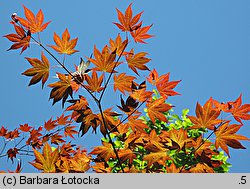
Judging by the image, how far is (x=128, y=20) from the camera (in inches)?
63.2

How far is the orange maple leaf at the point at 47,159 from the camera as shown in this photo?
1.41 meters

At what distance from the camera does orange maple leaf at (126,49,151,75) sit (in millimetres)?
1608

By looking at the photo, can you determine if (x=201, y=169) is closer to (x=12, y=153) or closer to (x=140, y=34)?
(x=140, y=34)

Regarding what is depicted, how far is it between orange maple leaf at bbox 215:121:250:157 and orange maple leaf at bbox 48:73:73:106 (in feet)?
2.24

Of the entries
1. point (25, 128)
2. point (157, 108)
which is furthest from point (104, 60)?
point (25, 128)

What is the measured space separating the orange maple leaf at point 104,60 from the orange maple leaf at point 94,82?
1.5 inches

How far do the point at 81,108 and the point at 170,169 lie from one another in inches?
20.6

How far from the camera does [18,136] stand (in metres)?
3.07

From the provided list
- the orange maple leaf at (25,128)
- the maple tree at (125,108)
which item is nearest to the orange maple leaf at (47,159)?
the maple tree at (125,108)

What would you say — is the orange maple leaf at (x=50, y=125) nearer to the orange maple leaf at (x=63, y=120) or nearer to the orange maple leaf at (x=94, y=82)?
the orange maple leaf at (x=63, y=120)

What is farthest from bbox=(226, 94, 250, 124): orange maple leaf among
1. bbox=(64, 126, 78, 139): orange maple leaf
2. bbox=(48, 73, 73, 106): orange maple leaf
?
bbox=(64, 126, 78, 139): orange maple leaf
